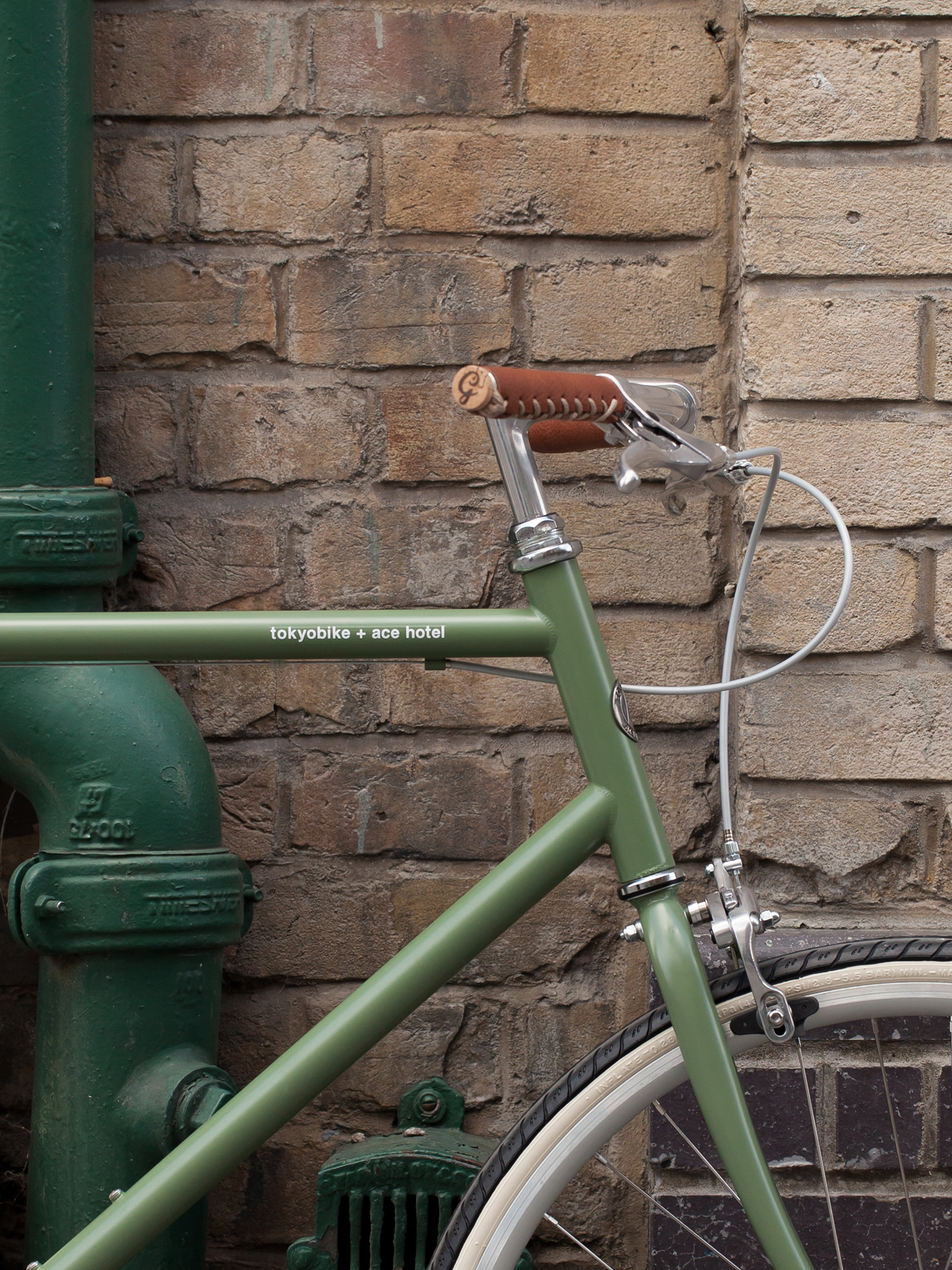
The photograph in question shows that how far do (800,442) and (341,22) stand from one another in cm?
75

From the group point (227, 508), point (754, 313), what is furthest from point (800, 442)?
point (227, 508)

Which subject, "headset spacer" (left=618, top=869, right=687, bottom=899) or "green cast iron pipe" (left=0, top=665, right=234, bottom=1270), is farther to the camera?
"green cast iron pipe" (left=0, top=665, right=234, bottom=1270)

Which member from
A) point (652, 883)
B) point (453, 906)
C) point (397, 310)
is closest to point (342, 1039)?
point (453, 906)

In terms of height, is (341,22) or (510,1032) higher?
(341,22)

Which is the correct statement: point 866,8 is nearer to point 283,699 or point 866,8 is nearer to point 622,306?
point 622,306

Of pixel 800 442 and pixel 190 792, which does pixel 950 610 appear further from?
pixel 190 792

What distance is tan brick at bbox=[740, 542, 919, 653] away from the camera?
1.20 metres

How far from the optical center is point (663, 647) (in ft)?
4.33

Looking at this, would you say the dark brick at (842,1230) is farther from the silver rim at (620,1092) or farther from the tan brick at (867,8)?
the tan brick at (867,8)

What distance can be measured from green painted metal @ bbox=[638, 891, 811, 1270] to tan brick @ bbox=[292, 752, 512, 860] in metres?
0.50

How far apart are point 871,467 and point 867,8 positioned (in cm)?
49

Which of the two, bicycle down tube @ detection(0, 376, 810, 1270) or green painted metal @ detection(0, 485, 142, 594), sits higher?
green painted metal @ detection(0, 485, 142, 594)

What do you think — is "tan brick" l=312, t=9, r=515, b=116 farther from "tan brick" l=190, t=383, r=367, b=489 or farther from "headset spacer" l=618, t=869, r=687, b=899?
"headset spacer" l=618, t=869, r=687, b=899

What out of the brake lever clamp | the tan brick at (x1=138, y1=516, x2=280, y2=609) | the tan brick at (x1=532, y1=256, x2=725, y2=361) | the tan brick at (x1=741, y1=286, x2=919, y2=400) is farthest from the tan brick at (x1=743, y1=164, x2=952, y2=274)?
the tan brick at (x1=138, y1=516, x2=280, y2=609)
